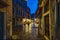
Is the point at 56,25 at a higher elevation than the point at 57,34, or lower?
higher

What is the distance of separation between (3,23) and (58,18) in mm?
3518

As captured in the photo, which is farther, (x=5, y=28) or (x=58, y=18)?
(x=5, y=28)

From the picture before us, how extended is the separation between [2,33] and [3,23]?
548 millimetres

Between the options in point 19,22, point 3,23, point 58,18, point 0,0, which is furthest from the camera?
point 19,22

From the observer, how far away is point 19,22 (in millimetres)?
24703

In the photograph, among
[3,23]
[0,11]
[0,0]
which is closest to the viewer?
[0,0]

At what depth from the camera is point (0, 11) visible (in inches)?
261

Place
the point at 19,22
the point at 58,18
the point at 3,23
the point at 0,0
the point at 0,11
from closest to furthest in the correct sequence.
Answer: the point at 58,18, the point at 0,0, the point at 0,11, the point at 3,23, the point at 19,22

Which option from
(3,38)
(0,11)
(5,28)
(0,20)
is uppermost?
(0,11)

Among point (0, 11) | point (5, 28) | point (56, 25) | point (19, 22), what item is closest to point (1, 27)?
point (5, 28)

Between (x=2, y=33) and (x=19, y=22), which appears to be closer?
(x=2, y=33)

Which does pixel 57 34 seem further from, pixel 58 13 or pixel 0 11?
pixel 0 11

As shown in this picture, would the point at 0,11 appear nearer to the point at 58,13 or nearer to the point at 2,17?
the point at 2,17

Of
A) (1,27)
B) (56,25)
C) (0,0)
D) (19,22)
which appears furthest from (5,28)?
(19,22)
